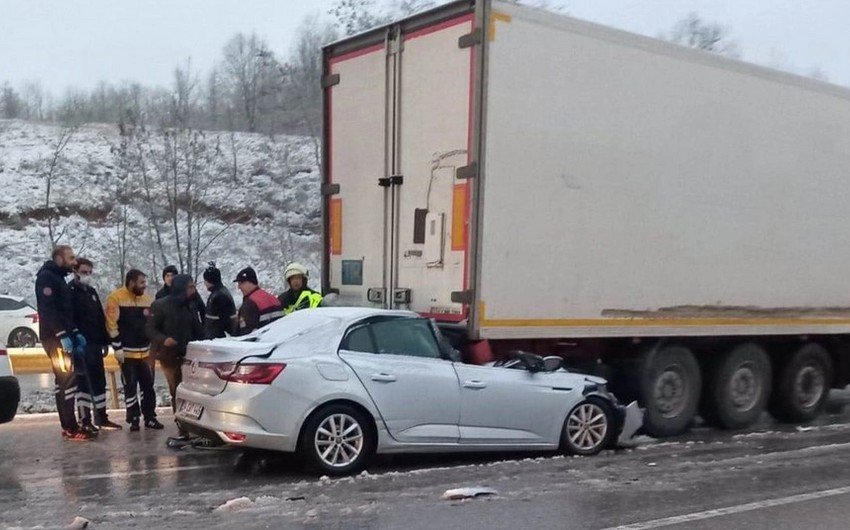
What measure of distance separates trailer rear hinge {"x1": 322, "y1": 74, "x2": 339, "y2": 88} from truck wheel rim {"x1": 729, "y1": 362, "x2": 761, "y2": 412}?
555 centimetres

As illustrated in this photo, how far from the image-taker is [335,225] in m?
10.3

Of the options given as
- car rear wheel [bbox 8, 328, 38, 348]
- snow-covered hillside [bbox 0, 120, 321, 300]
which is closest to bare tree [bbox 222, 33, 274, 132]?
snow-covered hillside [bbox 0, 120, 321, 300]

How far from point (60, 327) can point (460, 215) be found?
13.2ft

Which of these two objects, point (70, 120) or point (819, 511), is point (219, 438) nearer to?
point (819, 511)

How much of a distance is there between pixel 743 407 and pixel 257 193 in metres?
31.9

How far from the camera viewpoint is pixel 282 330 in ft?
26.4

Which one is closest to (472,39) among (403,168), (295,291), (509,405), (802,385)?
(403,168)

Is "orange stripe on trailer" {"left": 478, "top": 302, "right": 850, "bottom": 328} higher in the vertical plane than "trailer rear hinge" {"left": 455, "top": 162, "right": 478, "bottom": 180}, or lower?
lower

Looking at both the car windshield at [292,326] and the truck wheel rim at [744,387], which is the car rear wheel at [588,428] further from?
the truck wheel rim at [744,387]

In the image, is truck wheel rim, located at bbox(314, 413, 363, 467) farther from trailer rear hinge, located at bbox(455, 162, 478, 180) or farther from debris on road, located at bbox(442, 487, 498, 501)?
trailer rear hinge, located at bbox(455, 162, 478, 180)

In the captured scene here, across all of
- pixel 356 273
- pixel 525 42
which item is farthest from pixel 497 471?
pixel 525 42

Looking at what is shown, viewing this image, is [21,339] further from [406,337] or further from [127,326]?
[406,337]

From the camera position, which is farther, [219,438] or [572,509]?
[219,438]

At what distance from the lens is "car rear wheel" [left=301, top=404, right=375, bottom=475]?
7.42 meters
